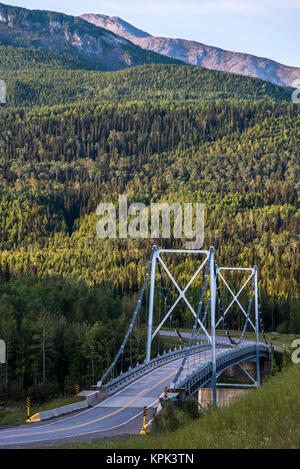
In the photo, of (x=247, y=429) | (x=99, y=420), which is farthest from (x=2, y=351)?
(x=247, y=429)

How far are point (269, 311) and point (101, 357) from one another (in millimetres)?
74829

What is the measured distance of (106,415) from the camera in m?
41.5

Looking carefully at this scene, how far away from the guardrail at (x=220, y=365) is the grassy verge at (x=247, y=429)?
23.2 metres

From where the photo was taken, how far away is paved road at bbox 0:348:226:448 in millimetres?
34000

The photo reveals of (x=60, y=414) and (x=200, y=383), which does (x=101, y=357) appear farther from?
(x=60, y=414)

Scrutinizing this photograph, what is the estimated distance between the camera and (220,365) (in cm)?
7006

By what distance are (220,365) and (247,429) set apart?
161ft

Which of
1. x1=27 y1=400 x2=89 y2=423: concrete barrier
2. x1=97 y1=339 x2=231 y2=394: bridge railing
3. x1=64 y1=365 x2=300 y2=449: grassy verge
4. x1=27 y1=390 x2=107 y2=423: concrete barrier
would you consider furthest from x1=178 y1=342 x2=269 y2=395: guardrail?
x1=64 y1=365 x2=300 y2=449: grassy verge

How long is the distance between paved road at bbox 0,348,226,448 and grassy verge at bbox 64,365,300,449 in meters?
9.29

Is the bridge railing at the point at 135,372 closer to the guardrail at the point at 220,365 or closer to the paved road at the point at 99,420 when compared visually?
the paved road at the point at 99,420

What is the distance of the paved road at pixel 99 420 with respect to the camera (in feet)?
112

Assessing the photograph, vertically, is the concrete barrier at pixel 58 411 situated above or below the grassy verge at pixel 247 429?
below

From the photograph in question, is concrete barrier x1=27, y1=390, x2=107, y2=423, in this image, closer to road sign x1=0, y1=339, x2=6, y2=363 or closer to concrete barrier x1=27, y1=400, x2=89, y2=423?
concrete barrier x1=27, y1=400, x2=89, y2=423

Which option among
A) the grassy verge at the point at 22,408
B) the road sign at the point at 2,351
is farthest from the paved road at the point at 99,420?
the road sign at the point at 2,351
